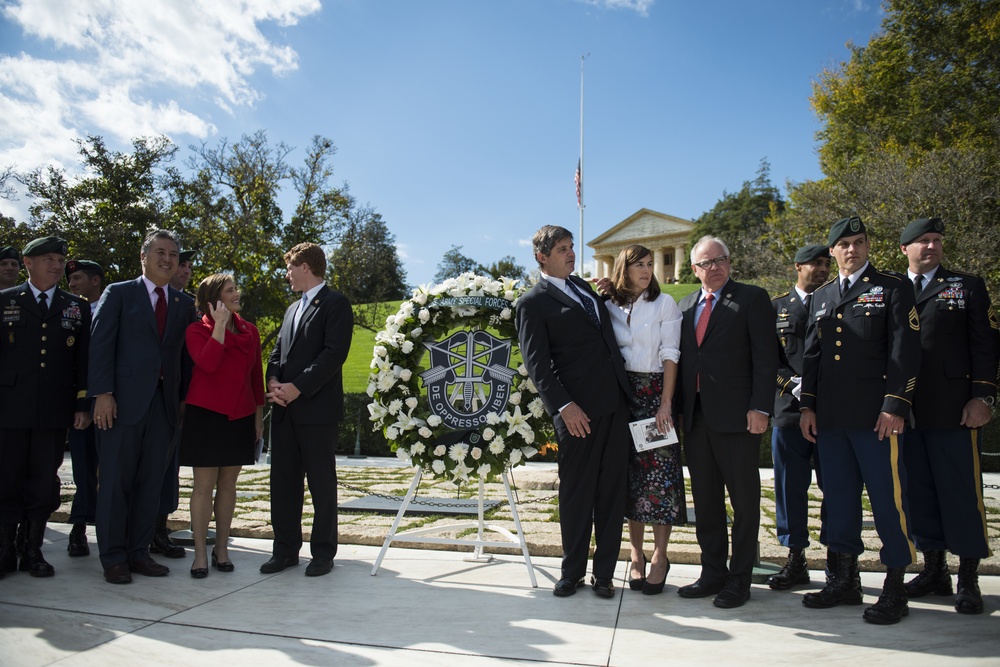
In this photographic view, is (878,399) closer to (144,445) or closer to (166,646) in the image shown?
(166,646)

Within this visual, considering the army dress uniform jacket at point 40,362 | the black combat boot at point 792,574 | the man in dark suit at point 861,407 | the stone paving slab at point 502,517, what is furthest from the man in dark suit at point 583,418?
the army dress uniform jacket at point 40,362

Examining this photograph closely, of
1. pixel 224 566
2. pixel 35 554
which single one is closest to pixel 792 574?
pixel 224 566

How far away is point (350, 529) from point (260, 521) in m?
1.03

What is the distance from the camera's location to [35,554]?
4734 millimetres

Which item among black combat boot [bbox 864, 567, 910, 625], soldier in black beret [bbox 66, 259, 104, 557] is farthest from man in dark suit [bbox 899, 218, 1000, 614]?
soldier in black beret [bbox 66, 259, 104, 557]

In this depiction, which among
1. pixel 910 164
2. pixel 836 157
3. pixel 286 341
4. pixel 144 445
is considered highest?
pixel 836 157

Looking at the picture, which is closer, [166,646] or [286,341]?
[166,646]

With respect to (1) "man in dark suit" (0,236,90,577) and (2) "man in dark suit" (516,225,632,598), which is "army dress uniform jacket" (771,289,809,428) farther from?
(1) "man in dark suit" (0,236,90,577)

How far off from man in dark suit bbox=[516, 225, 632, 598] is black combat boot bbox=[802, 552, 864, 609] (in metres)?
1.17

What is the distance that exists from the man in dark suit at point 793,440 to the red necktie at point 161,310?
428cm

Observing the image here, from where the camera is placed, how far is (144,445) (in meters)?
4.80

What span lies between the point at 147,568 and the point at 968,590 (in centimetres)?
514

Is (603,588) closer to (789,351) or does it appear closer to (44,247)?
(789,351)

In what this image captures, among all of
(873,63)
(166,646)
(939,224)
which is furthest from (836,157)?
(166,646)
